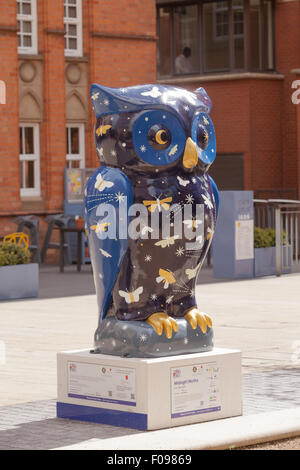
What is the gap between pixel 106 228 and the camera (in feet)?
24.8

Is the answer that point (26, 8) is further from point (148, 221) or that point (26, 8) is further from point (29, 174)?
point (148, 221)

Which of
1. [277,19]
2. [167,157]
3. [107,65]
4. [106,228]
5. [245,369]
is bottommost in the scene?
[245,369]

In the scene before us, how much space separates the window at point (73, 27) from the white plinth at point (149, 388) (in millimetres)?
17779

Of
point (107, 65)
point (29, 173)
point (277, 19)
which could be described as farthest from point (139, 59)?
point (277, 19)

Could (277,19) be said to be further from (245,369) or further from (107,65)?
(245,369)

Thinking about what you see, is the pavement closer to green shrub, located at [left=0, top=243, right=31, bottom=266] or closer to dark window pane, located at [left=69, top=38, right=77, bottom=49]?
green shrub, located at [left=0, top=243, right=31, bottom=266]

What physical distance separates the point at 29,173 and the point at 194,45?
9.31 meters

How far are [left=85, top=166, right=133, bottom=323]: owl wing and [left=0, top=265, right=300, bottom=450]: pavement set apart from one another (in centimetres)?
102

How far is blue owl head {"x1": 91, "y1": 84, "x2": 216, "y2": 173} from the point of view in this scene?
300 inches

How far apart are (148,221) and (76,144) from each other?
1771 cm

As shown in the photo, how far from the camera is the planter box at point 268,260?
20438 mm

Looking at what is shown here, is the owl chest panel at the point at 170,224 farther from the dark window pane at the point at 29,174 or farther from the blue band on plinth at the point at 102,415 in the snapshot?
the dark window pane at the point at 29,174

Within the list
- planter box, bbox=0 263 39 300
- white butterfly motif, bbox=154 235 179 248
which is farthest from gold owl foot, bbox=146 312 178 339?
planter box, bbox=0 263 39 300

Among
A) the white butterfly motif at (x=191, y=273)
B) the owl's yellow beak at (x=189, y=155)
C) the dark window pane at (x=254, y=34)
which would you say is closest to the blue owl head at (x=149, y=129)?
the owl's yellow beak at (x=189, y=155)
